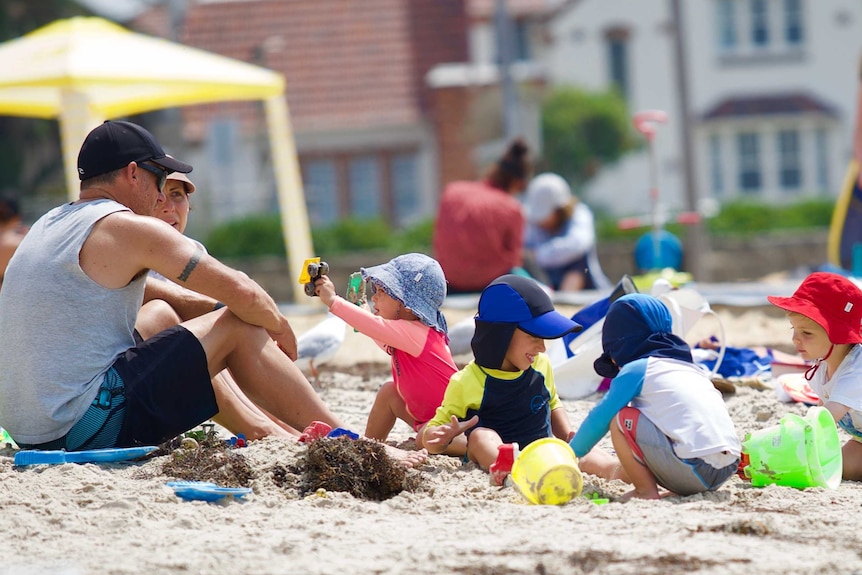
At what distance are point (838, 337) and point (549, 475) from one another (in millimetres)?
1343

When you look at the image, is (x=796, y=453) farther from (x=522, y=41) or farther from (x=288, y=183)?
(x=522, y=41)

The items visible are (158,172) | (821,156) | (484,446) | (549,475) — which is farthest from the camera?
(821,156)

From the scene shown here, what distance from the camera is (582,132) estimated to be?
100 ft

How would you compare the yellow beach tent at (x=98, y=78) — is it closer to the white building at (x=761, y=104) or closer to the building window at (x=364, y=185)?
the building window at (x=364, y=185)

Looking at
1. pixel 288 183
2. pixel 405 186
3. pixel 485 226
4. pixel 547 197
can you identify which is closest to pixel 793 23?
pixel 405 186

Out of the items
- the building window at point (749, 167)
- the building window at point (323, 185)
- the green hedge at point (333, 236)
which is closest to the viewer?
the green hedge at point (333, 236)

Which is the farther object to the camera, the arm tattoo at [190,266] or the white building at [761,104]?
the white building at [761,104]

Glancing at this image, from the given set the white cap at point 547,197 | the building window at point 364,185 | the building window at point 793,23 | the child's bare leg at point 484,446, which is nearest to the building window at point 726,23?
the building window at point 793,23

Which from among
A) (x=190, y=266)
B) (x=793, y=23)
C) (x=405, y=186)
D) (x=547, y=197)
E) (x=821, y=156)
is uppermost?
(x=793, y=23)

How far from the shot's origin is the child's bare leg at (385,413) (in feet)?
14.6

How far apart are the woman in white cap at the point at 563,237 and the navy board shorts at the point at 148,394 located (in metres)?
5.90

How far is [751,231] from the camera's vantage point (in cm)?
2205

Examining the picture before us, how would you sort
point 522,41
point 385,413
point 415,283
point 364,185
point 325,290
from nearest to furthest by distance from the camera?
point 325,290, point 415,283, point 385,413, point 364,185, point 522,41

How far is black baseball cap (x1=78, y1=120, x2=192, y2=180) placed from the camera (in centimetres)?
399
